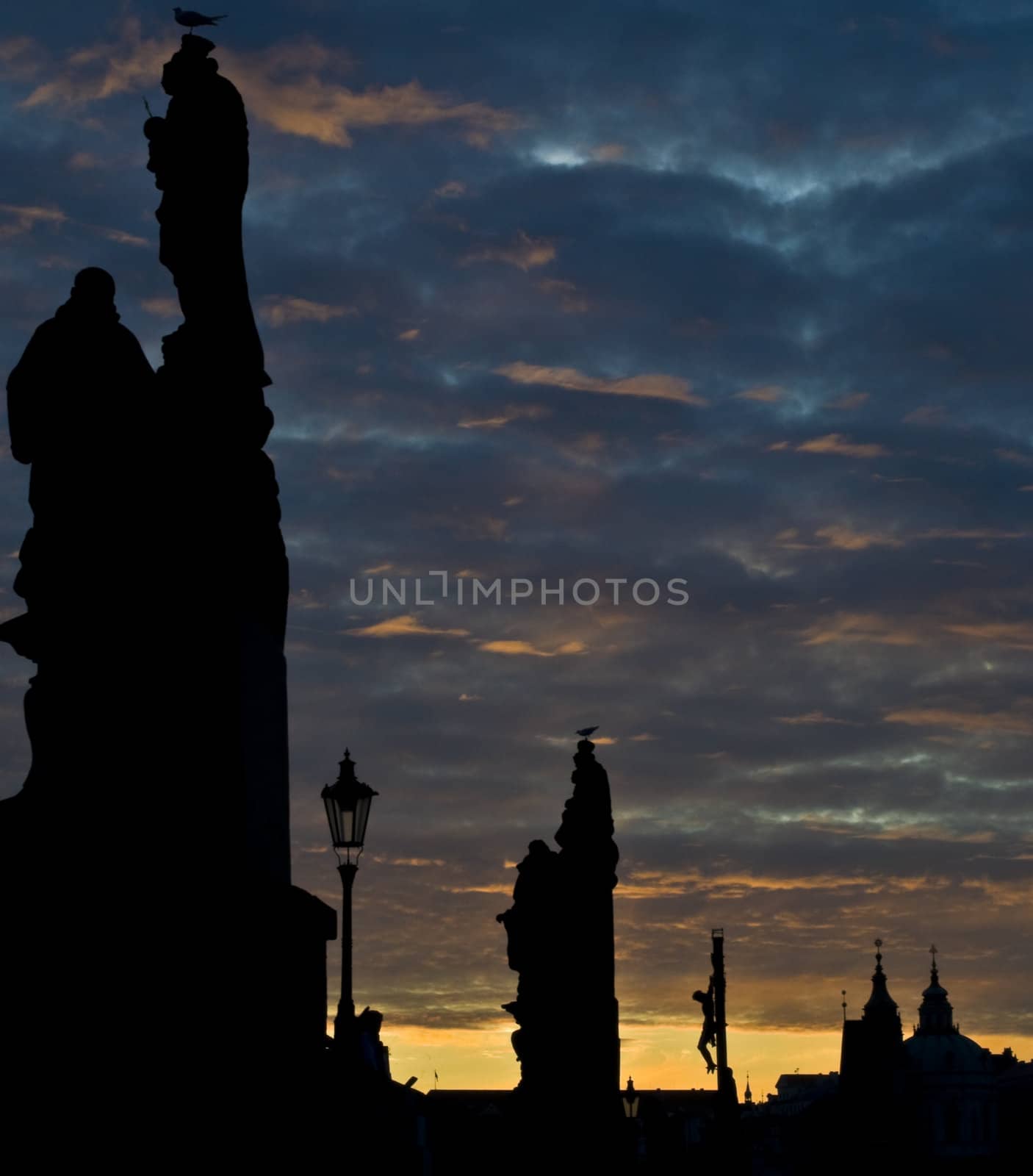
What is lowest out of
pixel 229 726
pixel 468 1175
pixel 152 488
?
pixel 468 1175

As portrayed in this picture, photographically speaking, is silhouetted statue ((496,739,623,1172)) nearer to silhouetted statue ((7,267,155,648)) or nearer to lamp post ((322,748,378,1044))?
lamp post ((322,748,378,1044))

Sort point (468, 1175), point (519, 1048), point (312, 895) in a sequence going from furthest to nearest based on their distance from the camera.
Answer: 1. point (468, 1175)
2. point (519, 1048)
3. point (312, 895)

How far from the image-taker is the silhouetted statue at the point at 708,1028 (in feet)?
143

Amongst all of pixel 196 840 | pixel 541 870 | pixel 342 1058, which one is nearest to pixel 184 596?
pixel 196 840

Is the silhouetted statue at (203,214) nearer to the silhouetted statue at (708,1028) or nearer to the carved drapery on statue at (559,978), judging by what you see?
the carved drapery on statue at (559,978)

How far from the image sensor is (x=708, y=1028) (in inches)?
1785

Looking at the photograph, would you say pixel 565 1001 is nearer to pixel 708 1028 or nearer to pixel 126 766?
pixel 126 766

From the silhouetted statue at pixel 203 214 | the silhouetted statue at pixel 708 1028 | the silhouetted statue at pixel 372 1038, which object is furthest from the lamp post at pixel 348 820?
the silhouetted statue at pixel 708 1028

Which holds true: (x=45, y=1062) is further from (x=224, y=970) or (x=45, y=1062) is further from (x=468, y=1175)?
(x=468, y=1175)

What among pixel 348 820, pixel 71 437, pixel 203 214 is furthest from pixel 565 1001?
pixel 71 437

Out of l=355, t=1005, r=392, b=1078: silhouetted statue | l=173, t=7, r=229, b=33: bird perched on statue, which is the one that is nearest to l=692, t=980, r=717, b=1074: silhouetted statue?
l=355, t=1005, r=392, b=1078: silhouetted statue

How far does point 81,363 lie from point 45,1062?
9.40 feet

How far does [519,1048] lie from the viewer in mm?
19641

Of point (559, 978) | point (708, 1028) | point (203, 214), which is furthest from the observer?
point (708, 1028)
